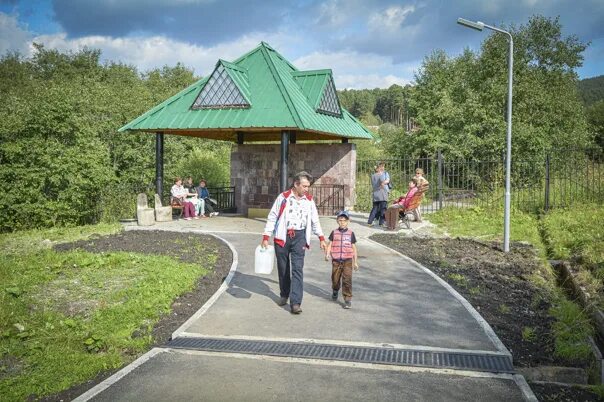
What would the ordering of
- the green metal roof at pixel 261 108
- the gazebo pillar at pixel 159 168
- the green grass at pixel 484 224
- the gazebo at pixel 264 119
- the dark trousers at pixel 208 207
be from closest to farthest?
the green grass at pixel 484 224 → the green metal roof at pixel 261 108 → the gazebo at pixel 264 119 → the gazebo pillar at pixel 159 168 → the dark trousers at pixel 208 207

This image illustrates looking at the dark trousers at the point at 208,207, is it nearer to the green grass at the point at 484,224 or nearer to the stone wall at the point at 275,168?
the stone wall at the point at 275,168

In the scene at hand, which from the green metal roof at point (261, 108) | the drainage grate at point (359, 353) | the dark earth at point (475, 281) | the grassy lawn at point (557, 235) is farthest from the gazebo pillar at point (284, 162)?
the drainage grate at point (359, 353)

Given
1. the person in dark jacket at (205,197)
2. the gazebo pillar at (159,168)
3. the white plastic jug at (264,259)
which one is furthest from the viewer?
the person in dark jacket at (205,197)

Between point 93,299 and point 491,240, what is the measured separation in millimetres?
10418

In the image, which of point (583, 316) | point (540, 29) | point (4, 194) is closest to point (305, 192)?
point (583, 316)

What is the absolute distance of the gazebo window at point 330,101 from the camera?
1886 cm

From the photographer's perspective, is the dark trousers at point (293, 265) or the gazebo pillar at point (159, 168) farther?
the gazebo pillar at point (159, 168)

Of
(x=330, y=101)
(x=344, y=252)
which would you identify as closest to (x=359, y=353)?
(x=344, y=252)

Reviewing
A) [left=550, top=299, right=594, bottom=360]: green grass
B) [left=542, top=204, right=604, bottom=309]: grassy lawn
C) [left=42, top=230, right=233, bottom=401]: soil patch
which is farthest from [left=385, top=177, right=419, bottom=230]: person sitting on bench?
[left=550, top=299, right=594, bottom=360]: green grass

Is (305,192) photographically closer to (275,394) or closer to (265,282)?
(265,282)

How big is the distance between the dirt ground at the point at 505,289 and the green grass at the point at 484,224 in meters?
1.22

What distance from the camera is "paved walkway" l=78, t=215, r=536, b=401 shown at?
4.88 metres

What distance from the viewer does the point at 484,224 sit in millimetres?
16578

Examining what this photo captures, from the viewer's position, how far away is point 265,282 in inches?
368
